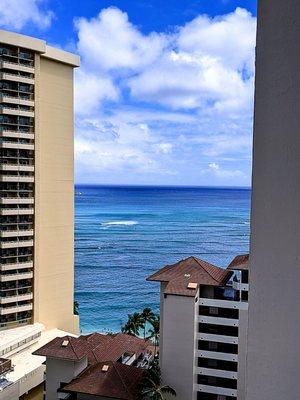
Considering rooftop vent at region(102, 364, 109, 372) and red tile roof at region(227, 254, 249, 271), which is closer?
rooftop vent at region(102, 364, 109, 372)

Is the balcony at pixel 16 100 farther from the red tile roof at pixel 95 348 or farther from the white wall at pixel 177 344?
the white wall at pixel 177 344

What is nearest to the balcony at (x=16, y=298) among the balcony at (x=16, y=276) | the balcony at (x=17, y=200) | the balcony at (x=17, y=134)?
the balcony at (x=16, y=276)

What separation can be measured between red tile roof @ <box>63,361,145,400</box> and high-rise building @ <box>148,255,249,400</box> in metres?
0.53

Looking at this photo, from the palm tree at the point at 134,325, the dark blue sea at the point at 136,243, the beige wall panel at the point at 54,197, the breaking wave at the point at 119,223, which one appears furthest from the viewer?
the breaking wave at the point at 119,223

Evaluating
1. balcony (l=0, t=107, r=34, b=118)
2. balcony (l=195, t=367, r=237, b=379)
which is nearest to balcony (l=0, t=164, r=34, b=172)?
balcony (l=0, t=107, r=34, b=118)

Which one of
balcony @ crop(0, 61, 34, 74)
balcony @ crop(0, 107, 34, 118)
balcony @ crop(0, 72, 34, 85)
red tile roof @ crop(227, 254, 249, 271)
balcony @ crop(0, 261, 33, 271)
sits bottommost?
balcony @ crop(0, 261, 33, 271)

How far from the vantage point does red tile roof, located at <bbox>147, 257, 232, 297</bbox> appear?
683cm

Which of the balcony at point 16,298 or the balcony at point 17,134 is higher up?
the balcony at point 17,134

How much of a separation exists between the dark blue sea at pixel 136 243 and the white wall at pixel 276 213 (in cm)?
1130

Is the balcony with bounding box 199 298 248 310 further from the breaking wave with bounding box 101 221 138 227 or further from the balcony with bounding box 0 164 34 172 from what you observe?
the breaking wave with bounding box 101 221 138 227

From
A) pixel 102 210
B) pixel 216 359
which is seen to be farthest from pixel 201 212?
pixel 216 359

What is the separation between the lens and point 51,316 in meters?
10.8

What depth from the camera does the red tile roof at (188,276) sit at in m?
6.83

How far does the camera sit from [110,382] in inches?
254
